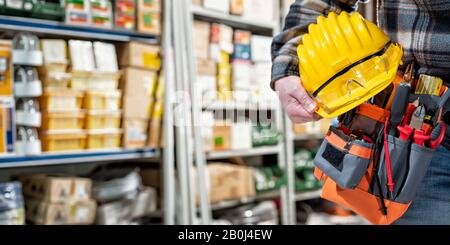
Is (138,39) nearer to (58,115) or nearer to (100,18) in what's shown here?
(100,18)

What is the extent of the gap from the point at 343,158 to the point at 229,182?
2454 mm

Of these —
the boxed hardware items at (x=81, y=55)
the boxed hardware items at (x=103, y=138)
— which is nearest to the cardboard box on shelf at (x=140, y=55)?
the boxed hardware items at (x=81, y=55)

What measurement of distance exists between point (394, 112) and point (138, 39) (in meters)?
2.19

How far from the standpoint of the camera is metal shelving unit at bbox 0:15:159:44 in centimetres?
251

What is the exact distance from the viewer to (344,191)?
3.77ft

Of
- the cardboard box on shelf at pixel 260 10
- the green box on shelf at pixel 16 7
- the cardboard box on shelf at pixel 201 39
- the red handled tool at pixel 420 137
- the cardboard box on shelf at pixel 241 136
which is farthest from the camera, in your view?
the cardboard box on shelf at pixel 260 10

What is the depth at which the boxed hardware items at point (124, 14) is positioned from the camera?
2912 mm

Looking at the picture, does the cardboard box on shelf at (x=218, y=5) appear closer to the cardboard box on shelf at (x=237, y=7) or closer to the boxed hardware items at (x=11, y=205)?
the cardboard box on shelf at (x=237, y=7)

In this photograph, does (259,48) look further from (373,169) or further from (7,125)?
(373,169)

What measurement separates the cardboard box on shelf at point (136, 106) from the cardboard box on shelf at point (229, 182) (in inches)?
24.1

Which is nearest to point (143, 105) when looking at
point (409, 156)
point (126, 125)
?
point (126, 125)

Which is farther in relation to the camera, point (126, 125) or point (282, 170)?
point (282, 170)

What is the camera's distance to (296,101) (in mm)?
1174

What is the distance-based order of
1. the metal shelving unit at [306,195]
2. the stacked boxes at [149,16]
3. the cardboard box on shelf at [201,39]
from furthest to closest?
1. the metal shelving unit at [306,195]
2. the cardboard box on shelf at [201,39]
3. the stacked boxes at [149,16]
